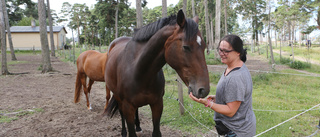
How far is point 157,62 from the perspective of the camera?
203 centimetres

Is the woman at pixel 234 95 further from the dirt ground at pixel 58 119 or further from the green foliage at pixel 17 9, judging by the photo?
the green foliage at pixel 17 9

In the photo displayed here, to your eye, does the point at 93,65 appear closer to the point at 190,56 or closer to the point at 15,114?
the point at 15,114

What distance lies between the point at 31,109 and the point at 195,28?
16.7 feet

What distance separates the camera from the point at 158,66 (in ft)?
6.77

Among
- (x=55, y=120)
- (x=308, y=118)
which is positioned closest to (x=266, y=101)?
(x=308, y=118)

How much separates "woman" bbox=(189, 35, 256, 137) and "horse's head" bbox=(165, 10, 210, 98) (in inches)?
4.7

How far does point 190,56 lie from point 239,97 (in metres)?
0.52

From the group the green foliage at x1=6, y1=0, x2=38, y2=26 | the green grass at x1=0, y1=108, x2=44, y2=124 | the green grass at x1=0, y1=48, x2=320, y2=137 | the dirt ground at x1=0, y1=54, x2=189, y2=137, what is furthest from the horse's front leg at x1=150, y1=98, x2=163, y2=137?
the green foliage at x1=6, y1=0, x2=38, y2=26

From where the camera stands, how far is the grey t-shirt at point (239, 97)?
1432 mm

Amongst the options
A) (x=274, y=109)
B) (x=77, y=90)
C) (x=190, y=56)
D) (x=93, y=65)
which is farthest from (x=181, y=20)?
(x=77, y=90)

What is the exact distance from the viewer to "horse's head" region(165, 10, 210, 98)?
1.52 meters

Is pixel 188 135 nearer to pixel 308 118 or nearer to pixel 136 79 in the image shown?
pixel 136 79

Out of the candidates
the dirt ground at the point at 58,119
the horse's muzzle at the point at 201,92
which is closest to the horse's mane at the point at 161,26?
the horse's muzzle at the point at 201,92

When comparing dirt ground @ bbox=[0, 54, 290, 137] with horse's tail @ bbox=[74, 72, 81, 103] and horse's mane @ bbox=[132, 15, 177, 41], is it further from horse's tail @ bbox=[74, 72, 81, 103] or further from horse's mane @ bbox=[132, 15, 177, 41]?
horse's mane @ bbox=[132, 15, 177, 41]
